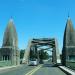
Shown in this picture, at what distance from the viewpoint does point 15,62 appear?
8219cm

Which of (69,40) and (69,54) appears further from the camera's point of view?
(69,40)

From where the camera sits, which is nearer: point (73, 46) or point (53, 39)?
point (73, 46)

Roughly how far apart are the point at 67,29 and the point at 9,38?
1554 centimetres

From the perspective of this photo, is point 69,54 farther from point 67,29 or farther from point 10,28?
point 10,28

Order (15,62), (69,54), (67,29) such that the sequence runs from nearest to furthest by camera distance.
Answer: (69,54), (15,62), (67,29)

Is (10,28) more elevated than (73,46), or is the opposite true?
(10,28)

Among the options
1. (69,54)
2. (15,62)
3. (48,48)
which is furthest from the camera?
(48,48)

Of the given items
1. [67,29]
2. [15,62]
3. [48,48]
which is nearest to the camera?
[15,62]

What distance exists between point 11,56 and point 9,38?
786 centimetres

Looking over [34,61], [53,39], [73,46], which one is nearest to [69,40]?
[73,46]

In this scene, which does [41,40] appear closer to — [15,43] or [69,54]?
[15,43]

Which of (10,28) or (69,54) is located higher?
(10,28)

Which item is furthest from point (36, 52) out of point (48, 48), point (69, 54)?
point (69, 54)

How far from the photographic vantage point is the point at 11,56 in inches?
3125
